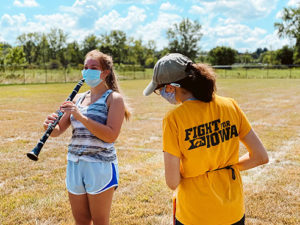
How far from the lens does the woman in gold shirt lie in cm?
183

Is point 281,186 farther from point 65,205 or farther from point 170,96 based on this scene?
point 170,96

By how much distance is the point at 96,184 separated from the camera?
2.63m

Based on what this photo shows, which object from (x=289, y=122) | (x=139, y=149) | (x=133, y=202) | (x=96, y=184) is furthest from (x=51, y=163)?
(x=289, y=122)

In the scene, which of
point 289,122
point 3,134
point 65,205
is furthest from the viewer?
point 289,122

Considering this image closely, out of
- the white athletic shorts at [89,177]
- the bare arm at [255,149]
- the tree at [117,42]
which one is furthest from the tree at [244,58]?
the bare arm at [255,149]

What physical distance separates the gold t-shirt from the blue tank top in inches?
37.0

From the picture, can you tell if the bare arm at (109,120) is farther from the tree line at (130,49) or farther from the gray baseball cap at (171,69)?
the tree line at (130,49)

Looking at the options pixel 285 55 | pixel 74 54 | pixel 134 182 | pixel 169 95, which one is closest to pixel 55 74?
pixel 134 182

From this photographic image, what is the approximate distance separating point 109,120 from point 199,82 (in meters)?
1.08

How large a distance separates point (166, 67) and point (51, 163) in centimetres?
510

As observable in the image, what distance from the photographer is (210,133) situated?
1.90m

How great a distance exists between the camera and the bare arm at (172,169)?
1820 mm

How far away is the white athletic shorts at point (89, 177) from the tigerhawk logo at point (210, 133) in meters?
1.08

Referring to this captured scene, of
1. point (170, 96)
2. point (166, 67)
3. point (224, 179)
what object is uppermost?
point (166, 67)
